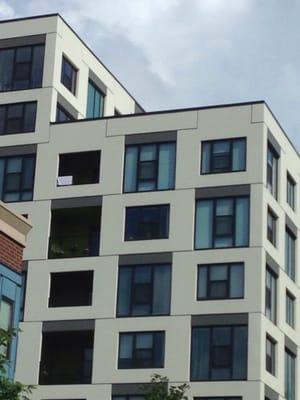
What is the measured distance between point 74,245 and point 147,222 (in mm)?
4474

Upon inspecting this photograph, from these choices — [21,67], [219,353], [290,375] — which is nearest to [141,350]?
[219,353]

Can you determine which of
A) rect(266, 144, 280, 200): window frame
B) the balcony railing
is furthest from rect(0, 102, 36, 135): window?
rect(266, 144, 280, 200): window frame

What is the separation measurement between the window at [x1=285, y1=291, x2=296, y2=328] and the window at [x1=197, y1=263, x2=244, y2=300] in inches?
209

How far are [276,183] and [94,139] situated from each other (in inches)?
369

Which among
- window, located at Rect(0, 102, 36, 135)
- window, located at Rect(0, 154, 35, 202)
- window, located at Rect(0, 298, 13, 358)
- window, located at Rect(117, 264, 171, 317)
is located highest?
window, located at Rect(0, 102, 36, 135)

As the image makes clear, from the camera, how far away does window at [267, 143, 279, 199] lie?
59.9 meters

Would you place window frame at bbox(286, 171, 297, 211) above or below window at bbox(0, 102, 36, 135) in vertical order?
below

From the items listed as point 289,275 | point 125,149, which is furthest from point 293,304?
point 125,149

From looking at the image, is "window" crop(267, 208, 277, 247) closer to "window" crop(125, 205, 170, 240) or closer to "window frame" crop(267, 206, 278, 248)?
"window frame" crop(267, 206, 278, 248)

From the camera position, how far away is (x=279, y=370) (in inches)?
2293

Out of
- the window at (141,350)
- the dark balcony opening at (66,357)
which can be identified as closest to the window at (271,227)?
the window at (141,350)

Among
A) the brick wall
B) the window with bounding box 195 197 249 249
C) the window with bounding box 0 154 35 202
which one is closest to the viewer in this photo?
the brick wall

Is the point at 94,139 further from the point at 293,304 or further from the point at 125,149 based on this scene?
the point at 293,304

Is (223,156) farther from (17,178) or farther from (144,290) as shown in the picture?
(17,178)
